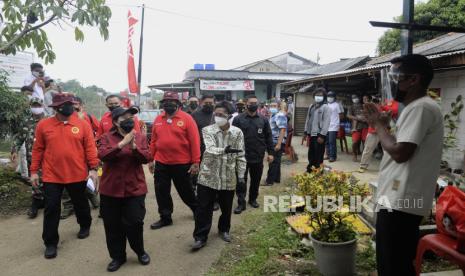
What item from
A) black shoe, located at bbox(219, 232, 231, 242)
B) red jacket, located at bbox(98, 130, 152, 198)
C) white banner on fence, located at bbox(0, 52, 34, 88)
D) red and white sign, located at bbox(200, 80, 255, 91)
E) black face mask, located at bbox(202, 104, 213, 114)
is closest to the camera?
→ red jacket, located at bbox(98, 130, 152, 198)

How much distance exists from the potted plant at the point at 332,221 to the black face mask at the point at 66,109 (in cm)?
294

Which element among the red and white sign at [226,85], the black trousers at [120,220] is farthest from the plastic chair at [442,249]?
the red and white sign at [226,85]

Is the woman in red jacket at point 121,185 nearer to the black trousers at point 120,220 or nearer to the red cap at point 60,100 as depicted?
the black trousers at point 120,220

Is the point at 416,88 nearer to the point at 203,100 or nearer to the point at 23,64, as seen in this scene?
the point at 203,100

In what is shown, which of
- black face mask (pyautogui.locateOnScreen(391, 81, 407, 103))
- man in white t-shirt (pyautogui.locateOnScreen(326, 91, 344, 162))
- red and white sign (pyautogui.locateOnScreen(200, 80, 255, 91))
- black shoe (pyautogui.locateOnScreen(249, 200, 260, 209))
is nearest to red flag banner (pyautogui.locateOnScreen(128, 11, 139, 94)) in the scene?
red and white sign (pyautogui.locateOnScreen(200, 80, 255, 91))

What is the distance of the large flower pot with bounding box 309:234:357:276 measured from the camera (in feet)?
11.8

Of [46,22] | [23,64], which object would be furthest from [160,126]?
[23,64]

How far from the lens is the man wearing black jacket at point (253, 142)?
21.2 ft

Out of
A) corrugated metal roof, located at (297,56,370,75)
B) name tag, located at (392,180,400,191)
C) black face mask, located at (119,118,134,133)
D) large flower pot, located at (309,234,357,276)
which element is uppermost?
corrugated metal roof, located at (297,56,370,75)

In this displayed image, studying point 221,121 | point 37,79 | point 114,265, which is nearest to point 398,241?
point 221,121

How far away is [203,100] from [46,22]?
119 inches

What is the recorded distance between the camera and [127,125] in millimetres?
4109

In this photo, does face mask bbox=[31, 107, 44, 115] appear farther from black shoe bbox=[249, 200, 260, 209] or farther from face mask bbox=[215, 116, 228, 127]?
black shoe bbox=[249, 200, 260, 209]

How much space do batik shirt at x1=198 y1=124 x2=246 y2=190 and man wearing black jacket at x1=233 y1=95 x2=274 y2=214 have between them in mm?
1529
